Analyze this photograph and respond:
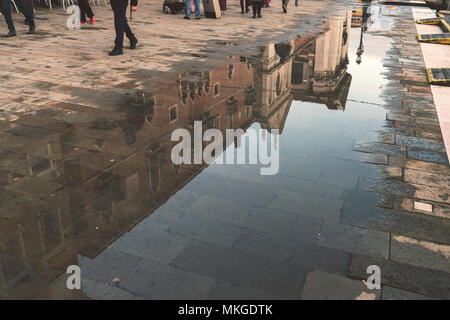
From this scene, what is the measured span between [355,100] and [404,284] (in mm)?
5927

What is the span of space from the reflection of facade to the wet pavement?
23 mm

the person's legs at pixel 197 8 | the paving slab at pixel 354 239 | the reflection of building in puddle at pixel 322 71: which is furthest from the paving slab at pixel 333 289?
the person's legs at pixel 197 8

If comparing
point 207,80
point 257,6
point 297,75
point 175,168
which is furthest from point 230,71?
point 257,6

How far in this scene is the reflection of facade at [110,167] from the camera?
4020mm

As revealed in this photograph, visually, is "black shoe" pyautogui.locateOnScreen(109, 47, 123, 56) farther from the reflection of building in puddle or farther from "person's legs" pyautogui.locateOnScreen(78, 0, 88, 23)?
"person's legs" pyautogui.locateOnScreen(78, 0, 88, 23)

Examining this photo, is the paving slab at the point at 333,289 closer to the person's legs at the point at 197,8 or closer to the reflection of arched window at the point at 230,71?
the reflection of arched window at the point at 230,71

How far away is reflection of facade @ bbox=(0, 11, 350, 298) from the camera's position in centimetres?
402

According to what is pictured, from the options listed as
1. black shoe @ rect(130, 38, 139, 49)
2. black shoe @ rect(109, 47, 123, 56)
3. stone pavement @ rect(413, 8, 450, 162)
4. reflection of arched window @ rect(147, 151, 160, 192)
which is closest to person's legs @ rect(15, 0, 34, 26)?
black shoe @ rect(130, 38, 139, 49)

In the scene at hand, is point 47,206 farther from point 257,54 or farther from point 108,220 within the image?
point 257,54

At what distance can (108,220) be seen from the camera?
4512 millimetres

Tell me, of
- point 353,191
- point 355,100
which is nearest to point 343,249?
point 353,191

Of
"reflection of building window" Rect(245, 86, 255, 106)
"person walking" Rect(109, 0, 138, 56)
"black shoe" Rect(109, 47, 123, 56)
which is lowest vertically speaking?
"reflection of building window" Rect(245, 86, 255, 106)

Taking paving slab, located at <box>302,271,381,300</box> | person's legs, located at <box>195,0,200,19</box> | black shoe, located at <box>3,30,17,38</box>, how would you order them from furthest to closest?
person's legs, located at <box>195,0,200,19</box>
black shoe, located at <box>3,30,17,38</box>
paving slab, located at <box>302,271,381,300</box>

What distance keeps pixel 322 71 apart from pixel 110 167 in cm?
689
